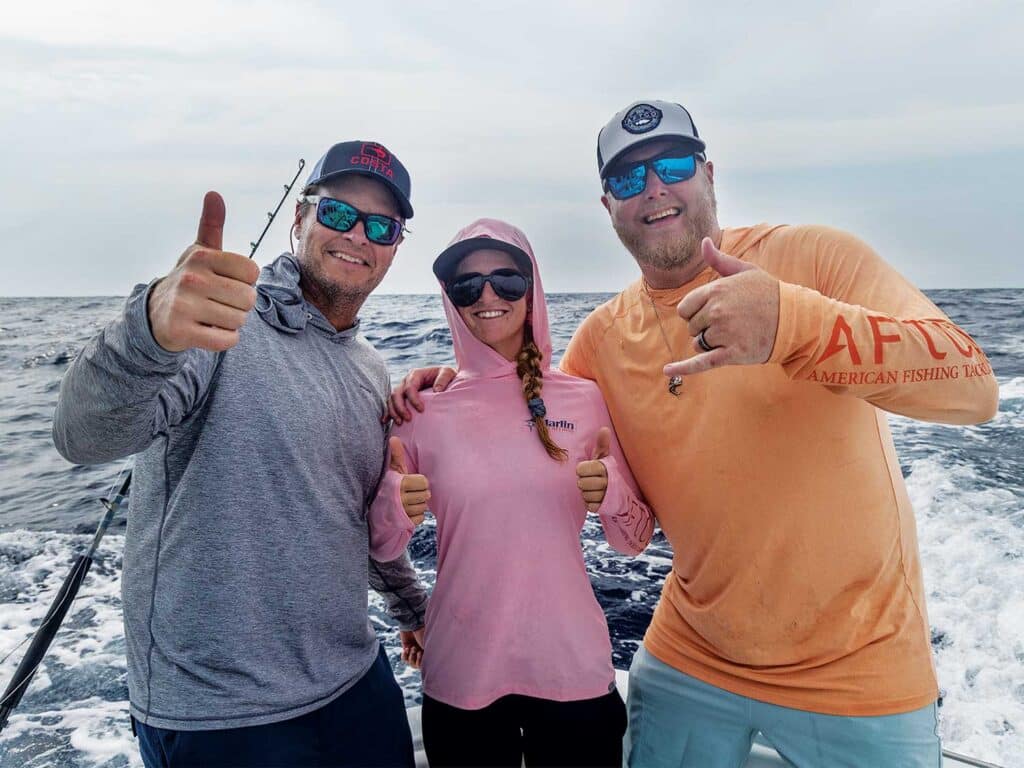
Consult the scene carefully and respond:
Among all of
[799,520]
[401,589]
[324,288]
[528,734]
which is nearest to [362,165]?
[324,288]

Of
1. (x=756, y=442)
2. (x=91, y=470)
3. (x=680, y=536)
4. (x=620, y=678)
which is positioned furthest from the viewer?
(x=91, y=470)

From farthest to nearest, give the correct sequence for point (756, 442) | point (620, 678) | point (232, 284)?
point (620, 678)
point (756, 442)
point (232, 284)

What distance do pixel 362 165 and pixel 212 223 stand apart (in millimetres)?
983

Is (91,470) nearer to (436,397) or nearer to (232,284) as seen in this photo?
(436,397)

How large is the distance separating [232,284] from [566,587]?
4.35ft

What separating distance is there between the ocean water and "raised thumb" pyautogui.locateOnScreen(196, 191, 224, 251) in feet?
Result: 10.6

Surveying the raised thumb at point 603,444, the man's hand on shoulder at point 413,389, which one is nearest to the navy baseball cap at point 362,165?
the man's hand on shoulder at point 413,389

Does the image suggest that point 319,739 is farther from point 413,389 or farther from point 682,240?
point 682,240

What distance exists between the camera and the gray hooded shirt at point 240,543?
1742 millimetres

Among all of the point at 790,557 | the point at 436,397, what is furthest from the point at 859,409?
the point at 436,397

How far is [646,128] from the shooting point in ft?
7.21

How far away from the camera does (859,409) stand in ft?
6.41

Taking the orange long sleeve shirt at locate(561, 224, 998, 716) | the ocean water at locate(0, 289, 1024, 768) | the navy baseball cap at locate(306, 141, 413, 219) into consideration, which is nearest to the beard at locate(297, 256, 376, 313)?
the navy baseball cap at locate(306, 141, 413, 219)

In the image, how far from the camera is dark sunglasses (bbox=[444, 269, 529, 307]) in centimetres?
220
